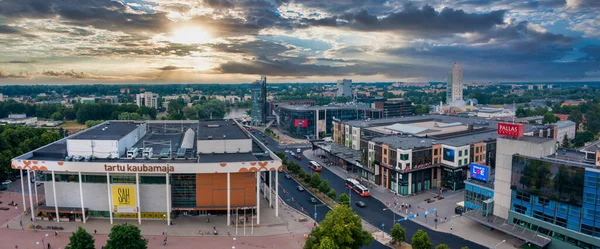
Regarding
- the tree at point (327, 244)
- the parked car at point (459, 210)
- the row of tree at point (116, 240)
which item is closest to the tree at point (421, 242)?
the tree at point (327, 244)

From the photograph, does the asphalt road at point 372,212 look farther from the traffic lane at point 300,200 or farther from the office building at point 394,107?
the office building at point 394,107

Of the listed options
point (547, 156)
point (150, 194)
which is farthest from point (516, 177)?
point (150, 194)

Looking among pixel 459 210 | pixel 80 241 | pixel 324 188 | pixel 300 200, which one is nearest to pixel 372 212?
pixel 324 188

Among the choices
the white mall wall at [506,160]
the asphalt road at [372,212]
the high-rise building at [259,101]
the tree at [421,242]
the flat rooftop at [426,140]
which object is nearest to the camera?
the tree at [421,242]

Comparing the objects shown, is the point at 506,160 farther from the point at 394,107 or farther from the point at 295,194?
the point at 394,107

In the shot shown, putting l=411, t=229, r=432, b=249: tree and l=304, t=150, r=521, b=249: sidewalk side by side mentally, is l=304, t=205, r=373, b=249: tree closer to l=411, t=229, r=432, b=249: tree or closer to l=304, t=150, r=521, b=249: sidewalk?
l=411, t=229, r=432, b=249: tree

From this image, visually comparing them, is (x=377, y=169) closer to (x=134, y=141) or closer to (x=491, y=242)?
(x=491, y=242)

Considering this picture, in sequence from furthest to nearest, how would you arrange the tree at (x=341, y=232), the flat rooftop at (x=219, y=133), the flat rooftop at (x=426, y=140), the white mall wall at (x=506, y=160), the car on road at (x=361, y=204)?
1. the flat rooftop at (x=426, y=140)
2. the flat rooftop at (x=219, y=133)
3. the car on road at (x=361, y=204)
4. the white mall wall at (x=506, y=160)
5. the tree at (x=341, y=232)
